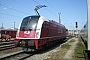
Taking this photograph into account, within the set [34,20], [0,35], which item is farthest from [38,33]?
[0,35]

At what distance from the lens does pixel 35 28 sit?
37.4ft

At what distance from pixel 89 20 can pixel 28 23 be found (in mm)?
8214

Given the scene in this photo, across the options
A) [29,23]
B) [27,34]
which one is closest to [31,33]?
[27,34]

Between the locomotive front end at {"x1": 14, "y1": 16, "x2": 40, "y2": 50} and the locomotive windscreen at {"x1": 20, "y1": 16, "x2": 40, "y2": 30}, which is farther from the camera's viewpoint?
the locomotive windscreen at {"x1": 20, "y1": 16, "x2": 40, "y2": 30}

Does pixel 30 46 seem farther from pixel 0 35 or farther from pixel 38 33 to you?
pixel 0 35

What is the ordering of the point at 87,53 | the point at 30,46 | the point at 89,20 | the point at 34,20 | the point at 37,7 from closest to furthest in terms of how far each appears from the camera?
the point at 89,20
the point at 87,53
the point at 30,46
the point at 34,20
the point at 37,7

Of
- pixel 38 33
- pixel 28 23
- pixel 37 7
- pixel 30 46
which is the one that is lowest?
pixel 30 46

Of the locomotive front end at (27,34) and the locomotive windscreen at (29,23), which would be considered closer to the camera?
the locomotive front end at (27,34)

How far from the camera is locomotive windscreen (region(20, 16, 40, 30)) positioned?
11594 mm

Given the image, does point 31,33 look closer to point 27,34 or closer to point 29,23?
point 27,34

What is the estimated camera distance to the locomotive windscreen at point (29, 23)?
38.0 feet

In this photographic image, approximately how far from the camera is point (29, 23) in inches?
469

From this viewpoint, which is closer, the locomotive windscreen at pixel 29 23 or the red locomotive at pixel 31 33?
the red locomotive at pixel 31 33

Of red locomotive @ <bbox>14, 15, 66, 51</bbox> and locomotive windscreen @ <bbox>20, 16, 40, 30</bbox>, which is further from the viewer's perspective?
locomotive windscreen @ <bbox>20, 16, 40, 30</bbox>
